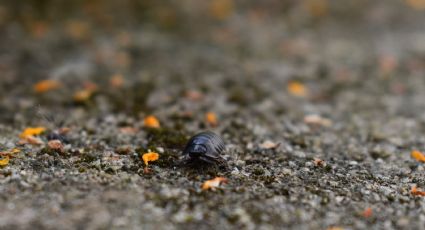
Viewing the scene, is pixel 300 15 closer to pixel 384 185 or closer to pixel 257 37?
pixel 257 37

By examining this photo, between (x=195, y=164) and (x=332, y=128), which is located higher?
(x=332, y=128)

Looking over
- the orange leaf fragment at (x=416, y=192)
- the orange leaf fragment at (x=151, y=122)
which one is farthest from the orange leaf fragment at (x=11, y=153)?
the orange leaf fragment at (x=416, y=192)

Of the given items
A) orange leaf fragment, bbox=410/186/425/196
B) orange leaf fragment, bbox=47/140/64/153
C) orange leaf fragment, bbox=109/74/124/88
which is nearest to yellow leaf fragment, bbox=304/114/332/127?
orange leaf fragment, bbox=410/186/425/196

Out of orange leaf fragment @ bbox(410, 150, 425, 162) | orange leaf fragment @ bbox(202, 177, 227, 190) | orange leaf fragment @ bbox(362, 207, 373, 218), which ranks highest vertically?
orange leaf fragment @ bbox(410, 150, 425, 162)

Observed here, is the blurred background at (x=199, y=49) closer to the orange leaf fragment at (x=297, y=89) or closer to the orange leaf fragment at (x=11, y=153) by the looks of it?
the orange leaf fragment at (x=297, y=89)

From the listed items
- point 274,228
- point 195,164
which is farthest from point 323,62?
point 274,228

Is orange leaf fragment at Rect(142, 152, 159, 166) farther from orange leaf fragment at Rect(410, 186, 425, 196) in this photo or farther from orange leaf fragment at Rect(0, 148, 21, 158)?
orange leaf fragment at Rect(410, 186, 425, 196)
